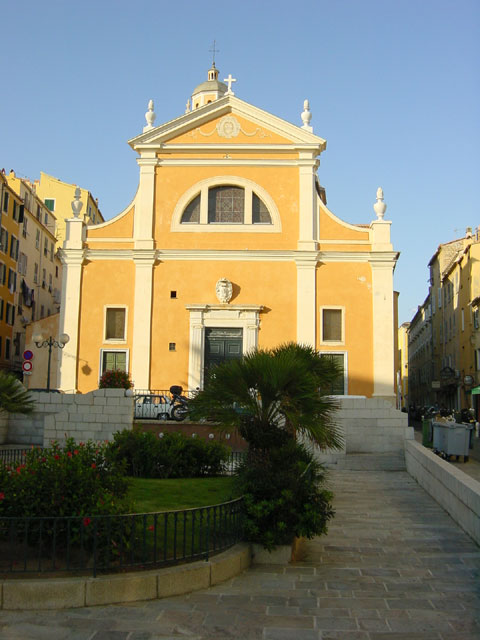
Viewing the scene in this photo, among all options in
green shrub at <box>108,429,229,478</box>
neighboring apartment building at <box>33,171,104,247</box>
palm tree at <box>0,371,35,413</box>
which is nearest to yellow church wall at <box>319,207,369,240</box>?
palm tree at <box>0,371,35,413</box>

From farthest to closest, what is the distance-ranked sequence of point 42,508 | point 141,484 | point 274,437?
point 141,484 → point 274,437 → point 42,508

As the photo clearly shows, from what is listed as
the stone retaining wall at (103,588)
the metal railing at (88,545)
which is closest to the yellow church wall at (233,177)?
the metal railing at (88,545)

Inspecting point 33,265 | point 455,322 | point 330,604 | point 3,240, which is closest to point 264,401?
point 330,604

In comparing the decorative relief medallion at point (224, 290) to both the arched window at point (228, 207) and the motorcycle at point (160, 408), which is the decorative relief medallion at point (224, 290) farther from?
the motorcycle at point (160, 408)

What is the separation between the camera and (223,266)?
26875 millimetres

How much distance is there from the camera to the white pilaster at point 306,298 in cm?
2630

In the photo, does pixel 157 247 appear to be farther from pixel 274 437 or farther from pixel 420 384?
pixel 420 384

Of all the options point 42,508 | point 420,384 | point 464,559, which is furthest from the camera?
point 420,384

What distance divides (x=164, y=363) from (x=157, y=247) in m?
4.47

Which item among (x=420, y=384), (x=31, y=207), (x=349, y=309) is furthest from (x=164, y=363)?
(x=420, y=384)

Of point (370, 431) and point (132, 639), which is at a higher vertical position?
point (370, 431)

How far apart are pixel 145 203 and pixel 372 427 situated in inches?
537

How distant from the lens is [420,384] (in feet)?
221

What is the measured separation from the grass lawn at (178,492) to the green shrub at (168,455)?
441 mm
